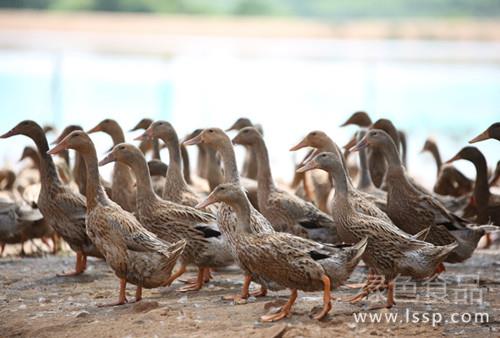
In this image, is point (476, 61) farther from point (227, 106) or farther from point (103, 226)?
point (103, 226)

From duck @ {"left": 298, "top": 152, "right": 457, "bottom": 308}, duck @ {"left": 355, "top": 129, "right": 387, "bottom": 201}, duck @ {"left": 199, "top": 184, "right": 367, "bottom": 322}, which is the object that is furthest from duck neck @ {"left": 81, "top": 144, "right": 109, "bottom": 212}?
duck @ {"left": 355, "top": 129, "right": 387, "bottom": 201}

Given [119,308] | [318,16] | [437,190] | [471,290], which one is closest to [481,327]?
[471,290]

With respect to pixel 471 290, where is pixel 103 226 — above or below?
above

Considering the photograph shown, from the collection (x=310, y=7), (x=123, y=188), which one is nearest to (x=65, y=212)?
(x=123, y=188)

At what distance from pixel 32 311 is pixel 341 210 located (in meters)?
2.33

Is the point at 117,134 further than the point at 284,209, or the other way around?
the point at 117,134

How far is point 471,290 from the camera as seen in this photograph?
703cm

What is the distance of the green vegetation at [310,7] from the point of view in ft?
84.2

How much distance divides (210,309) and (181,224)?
1.03 meters

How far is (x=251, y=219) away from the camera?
644 centimetres

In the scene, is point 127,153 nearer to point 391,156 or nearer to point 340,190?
point 340,190

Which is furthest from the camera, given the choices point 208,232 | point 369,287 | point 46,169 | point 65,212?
point 46,169

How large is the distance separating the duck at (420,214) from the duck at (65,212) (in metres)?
2.53

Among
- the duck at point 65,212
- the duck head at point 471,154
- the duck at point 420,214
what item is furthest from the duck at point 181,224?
the duck head at point 471,154
